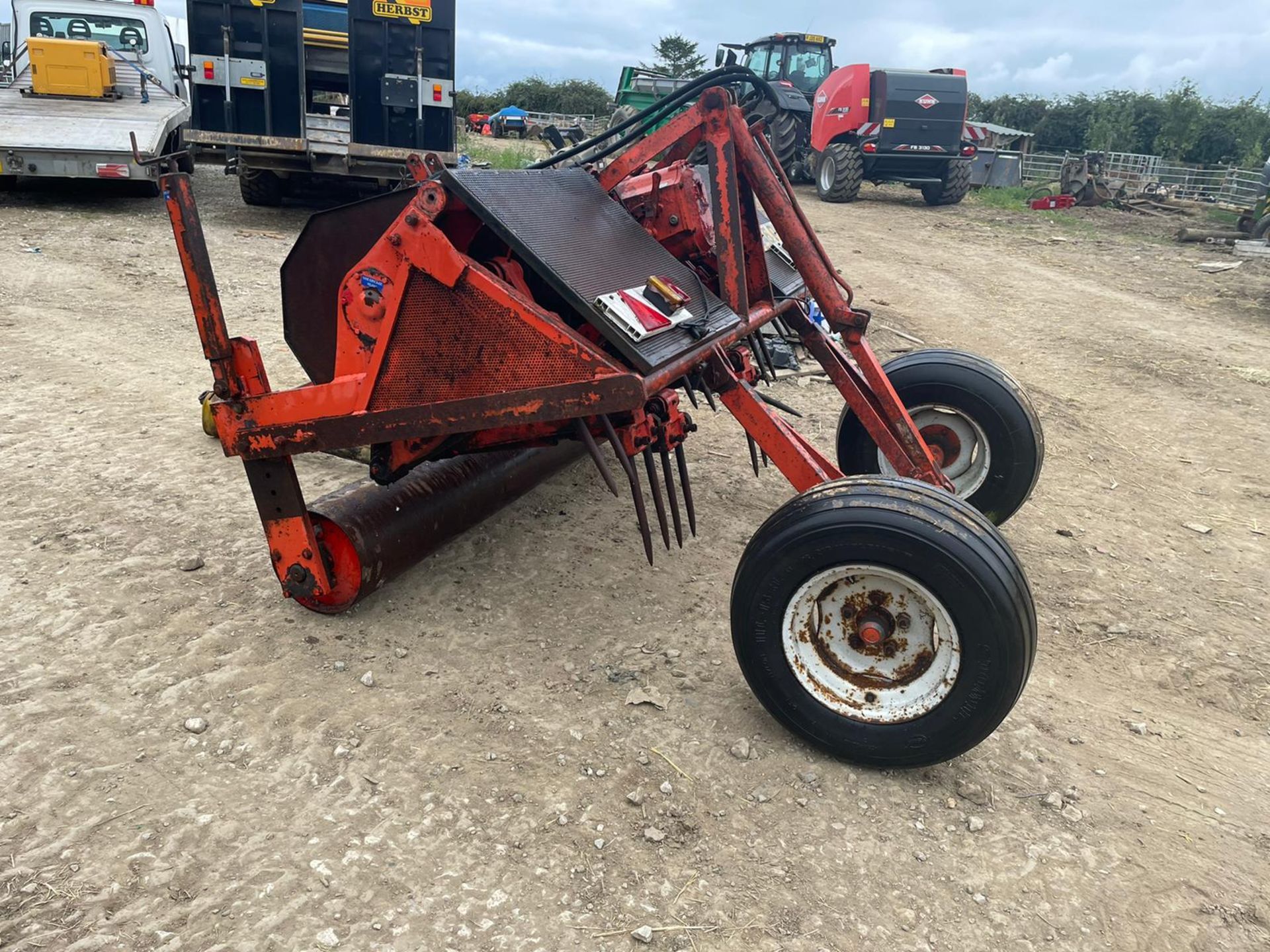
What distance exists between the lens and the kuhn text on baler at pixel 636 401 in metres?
2.46

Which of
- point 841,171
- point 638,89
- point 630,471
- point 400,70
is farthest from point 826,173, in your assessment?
point 630,471

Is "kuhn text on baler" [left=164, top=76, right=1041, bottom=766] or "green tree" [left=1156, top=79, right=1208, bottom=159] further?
"green tree" [left=1156, top=79, right=1208, bottom=159]

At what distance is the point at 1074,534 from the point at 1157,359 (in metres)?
4.18

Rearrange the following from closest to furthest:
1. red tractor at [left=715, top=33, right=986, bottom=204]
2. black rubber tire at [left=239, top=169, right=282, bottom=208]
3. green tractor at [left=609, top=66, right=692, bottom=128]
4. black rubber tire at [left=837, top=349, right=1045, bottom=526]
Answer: black rubber tire at [left=837, top=349, right=1045, bottom=526]
black rubber tire at [left=239, top=169, right=282, bottom=208]
red tractor at [left=715, top=33, right=986, bottom=204]
green tractor at [left=609, top=66, right=692, bottom=128]

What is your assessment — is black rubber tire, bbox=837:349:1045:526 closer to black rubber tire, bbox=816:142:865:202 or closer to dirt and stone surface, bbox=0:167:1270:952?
dirt and stone surface, bbox=0:167:1270:952

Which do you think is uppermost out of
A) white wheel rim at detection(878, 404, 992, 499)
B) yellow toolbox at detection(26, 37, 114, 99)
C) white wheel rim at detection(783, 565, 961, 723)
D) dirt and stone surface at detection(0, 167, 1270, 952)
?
yellow toolbox at detection(26, 37, 114, 99)

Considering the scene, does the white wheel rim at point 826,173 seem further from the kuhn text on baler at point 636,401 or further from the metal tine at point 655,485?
the metal tine at point 655,485

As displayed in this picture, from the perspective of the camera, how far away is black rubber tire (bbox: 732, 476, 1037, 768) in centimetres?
236

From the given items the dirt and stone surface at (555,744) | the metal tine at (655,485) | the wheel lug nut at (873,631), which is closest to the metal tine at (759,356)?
the dirt and stone surface at (555,744)

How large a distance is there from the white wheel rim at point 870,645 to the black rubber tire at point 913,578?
30 millimetres

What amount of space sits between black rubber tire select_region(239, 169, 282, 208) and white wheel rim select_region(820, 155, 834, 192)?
9.28 meters

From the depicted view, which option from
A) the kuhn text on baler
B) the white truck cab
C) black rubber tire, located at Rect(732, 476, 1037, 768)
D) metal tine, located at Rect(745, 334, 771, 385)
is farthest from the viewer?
the white truck cab

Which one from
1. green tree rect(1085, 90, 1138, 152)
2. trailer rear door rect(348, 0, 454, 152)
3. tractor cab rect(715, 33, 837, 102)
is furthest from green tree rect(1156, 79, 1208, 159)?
trailer rear door rect(348, 0, 454, 152)

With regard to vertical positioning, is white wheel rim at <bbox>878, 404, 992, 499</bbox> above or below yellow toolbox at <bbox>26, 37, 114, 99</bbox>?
below
